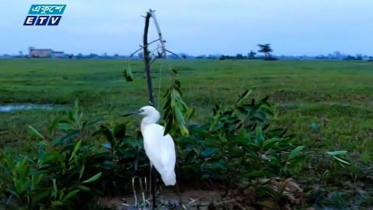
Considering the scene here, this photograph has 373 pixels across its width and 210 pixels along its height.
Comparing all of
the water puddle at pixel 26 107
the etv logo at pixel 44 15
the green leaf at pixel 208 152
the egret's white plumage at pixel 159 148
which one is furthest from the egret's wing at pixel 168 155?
the water puddle at pixel 26 107

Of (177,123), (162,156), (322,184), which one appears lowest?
(322,184)

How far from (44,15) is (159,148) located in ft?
10.5

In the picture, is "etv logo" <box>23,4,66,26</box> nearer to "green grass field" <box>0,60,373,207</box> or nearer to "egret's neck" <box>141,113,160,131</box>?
"green grass field" <box>0,60,373,207</box>

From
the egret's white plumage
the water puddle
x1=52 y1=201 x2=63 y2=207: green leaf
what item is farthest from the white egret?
the water puddle

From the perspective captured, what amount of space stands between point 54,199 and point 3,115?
2.95 m

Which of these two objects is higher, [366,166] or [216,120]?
[216,120]

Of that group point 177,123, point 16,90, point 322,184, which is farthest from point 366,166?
point 16,90

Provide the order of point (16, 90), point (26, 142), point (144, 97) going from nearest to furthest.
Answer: point (26, 142), point (144, 97), point (16, 90)

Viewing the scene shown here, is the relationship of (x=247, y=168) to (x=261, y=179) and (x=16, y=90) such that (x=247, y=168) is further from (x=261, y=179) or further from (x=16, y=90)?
(x=16, y=90)

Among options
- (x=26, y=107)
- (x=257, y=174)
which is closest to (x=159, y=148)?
(x=257, y=174)

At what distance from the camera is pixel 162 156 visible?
2.35m

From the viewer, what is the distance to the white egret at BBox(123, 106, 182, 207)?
2.32 meters

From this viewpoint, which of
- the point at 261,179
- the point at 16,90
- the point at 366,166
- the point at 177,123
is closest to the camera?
the point at 177,123

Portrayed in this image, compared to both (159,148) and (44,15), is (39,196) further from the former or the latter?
(44,15)
